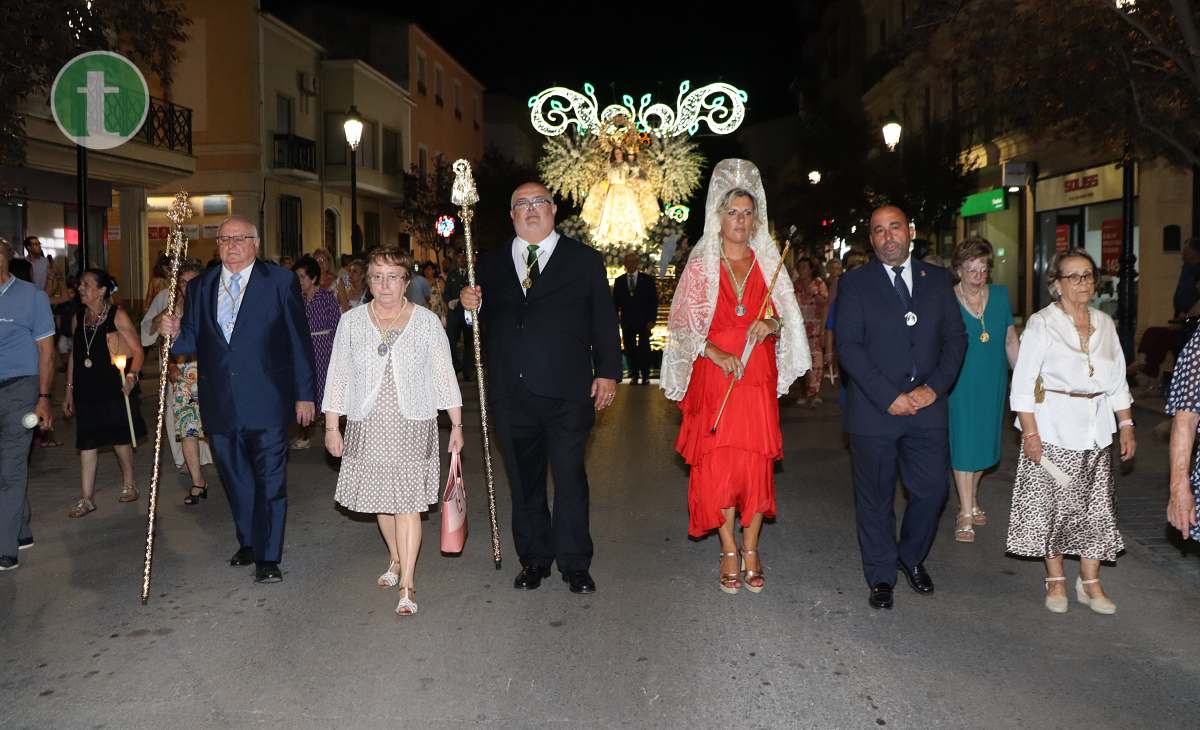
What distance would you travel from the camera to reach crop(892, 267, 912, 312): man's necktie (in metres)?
6.20

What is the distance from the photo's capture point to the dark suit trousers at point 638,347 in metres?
18.5

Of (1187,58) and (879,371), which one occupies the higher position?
(1187,58)

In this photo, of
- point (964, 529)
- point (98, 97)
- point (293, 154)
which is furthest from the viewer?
point (293, 154)

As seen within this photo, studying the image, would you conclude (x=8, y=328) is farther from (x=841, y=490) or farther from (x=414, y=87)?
(x=414, y=87)

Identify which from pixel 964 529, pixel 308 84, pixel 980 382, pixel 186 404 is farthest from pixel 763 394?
pixel 308 84

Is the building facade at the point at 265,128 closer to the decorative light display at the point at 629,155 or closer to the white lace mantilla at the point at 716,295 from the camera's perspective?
the decorative light display at the point at 629,155

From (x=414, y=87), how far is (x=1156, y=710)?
45022mm

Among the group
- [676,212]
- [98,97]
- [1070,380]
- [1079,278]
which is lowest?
[1070,380]

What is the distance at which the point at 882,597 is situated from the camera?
6.11 meters

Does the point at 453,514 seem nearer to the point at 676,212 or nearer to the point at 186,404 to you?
the point at 186,404

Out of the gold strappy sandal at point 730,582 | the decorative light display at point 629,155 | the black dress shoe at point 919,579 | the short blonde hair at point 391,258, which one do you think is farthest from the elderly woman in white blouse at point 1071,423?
the decorative light display at point 629,155

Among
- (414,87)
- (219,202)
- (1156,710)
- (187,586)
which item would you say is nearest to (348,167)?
(219,202)

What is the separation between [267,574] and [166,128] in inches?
902

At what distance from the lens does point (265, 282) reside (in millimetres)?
6875
